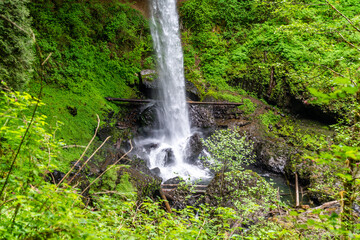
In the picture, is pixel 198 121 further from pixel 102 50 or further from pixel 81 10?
pixel 81 10

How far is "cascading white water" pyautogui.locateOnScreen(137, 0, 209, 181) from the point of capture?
30.1ft

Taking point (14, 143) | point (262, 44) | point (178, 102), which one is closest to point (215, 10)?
point (262, 44)

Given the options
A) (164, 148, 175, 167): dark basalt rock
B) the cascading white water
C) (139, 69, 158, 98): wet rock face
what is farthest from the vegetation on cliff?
(164, 148, 175, 167): dark basalt rock

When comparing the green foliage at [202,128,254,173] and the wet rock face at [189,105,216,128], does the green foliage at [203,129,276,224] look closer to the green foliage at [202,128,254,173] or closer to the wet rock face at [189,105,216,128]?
the green foliage at [202,128,254,173]

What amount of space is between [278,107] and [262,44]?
4.40 metres

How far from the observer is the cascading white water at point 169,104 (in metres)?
9.18

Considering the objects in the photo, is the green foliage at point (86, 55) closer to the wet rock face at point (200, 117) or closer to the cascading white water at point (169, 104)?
the cascading white water at point (169, 104)

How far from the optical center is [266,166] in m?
9.35

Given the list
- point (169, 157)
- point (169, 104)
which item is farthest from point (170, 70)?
point (169, 157)

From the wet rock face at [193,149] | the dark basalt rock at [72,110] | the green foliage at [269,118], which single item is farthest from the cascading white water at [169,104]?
the green foliage at [269,118]

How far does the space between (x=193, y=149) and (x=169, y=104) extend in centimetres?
308

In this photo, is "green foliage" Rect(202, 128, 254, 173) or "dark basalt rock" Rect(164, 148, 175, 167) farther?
"dark basalt rock" Rect(164, 148, 175, 167)

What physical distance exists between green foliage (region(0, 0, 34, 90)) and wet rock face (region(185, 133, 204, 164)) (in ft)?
22.5

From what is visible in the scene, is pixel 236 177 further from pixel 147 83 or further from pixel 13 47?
pixel 147 83
